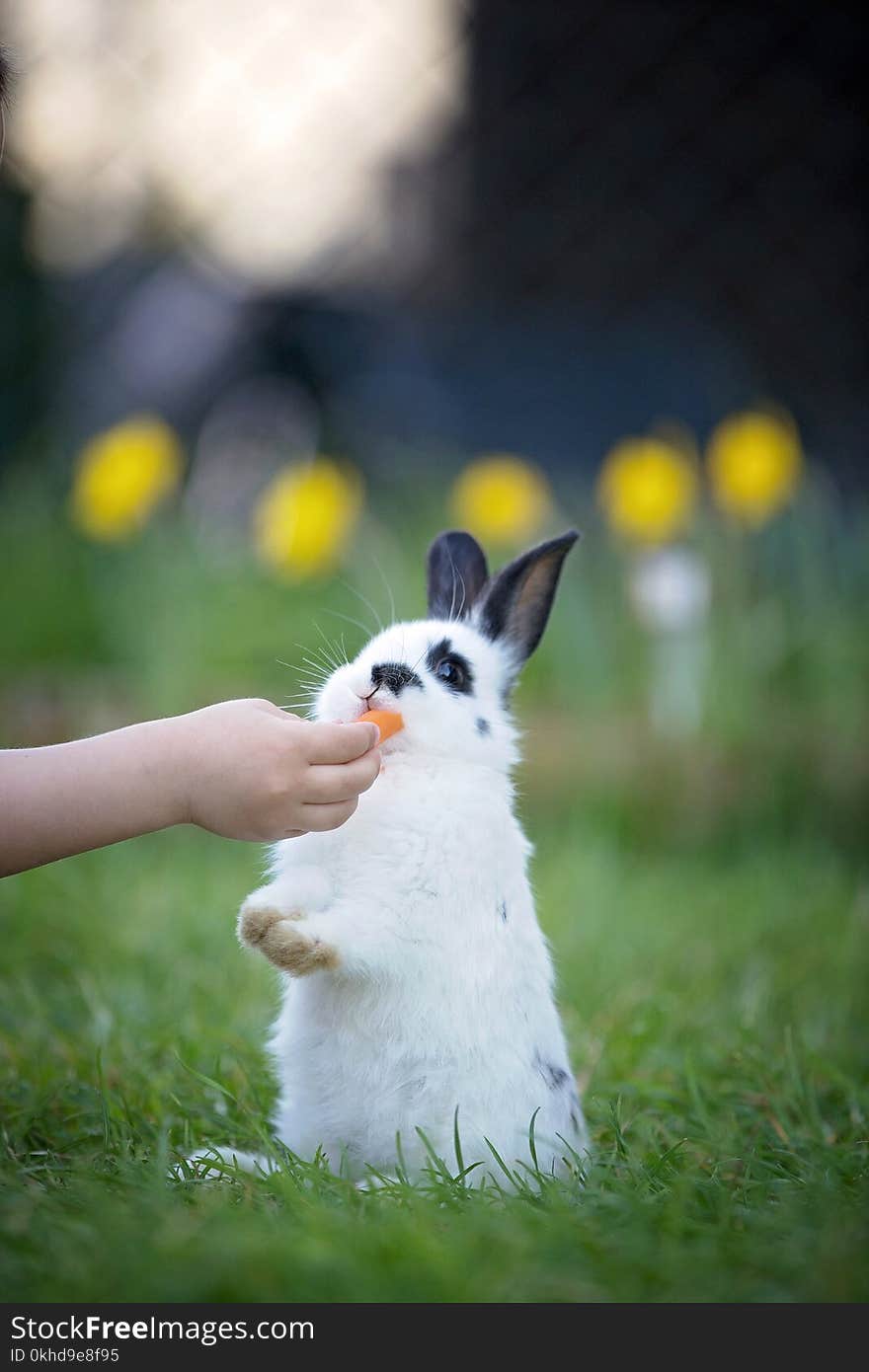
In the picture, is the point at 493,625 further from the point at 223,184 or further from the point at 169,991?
the point at 223,184

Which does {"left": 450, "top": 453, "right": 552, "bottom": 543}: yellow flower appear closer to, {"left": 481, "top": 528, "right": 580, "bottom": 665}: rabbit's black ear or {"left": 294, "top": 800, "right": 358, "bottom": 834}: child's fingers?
{"left": 481, "top": 528, "right": 580, "bottom": 665}: rabbit's black ear

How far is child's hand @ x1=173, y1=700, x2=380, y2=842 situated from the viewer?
4.94ft

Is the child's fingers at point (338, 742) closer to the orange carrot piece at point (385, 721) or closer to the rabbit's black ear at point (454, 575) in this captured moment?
the orange carrot piece at point (385, 721)

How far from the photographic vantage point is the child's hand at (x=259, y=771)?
1.50m

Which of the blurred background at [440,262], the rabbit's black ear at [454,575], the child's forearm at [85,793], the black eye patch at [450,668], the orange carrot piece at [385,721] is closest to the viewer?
the child's forearm at [85,793]

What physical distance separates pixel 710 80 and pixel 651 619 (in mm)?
3061

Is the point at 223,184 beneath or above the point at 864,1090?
above

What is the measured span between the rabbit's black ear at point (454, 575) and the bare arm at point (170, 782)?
676 millimetres

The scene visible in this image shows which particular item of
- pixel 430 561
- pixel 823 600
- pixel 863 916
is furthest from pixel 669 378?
pixel 430 561

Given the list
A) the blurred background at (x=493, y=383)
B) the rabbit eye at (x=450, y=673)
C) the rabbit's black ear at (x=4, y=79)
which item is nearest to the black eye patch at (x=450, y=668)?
the rabbit eye at (x=450, y=673)

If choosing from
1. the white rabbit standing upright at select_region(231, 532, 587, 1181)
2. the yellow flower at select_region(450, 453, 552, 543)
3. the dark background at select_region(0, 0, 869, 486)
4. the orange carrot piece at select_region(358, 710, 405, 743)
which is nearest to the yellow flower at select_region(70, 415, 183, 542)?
the yellow flower at select_region(450, 453, 552, 543)

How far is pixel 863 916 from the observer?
2.98 meters

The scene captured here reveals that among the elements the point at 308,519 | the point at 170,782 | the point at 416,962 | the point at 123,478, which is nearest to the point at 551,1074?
the point at 416,962

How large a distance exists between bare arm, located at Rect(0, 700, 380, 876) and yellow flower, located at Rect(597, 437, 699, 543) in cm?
247
